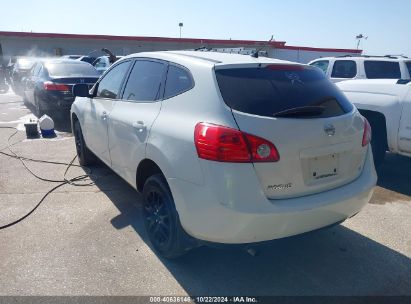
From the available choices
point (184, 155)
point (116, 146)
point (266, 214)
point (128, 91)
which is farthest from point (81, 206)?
point (266, 214)

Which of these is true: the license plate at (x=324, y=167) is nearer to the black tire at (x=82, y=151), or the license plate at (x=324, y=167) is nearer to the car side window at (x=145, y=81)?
the car side window at (x=145, y=81)

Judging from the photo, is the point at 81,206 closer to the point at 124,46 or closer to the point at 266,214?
the point at 266,214

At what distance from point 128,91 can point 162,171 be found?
4.31 feet

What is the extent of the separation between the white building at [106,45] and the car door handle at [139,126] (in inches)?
1181

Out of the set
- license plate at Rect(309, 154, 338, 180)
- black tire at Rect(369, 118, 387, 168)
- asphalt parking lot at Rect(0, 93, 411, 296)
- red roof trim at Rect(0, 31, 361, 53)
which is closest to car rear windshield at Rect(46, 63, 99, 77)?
asphalt parking lot at Rect(0, 93, 411, 296)

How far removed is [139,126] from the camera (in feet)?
10.4

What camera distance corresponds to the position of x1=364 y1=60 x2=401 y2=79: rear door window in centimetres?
859

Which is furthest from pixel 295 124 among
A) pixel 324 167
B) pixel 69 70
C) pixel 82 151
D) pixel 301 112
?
pixel 69 70

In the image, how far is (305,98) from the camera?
2723mm

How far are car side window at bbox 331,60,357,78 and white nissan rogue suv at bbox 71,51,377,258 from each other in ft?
22.9

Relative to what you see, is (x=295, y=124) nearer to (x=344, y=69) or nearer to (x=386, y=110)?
(x=386, y=110)

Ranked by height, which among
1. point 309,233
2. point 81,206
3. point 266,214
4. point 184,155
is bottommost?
point 81,206

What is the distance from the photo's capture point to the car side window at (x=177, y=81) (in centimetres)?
284

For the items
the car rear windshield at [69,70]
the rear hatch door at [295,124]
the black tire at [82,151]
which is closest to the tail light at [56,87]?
the car rear windshield at [69,70]
